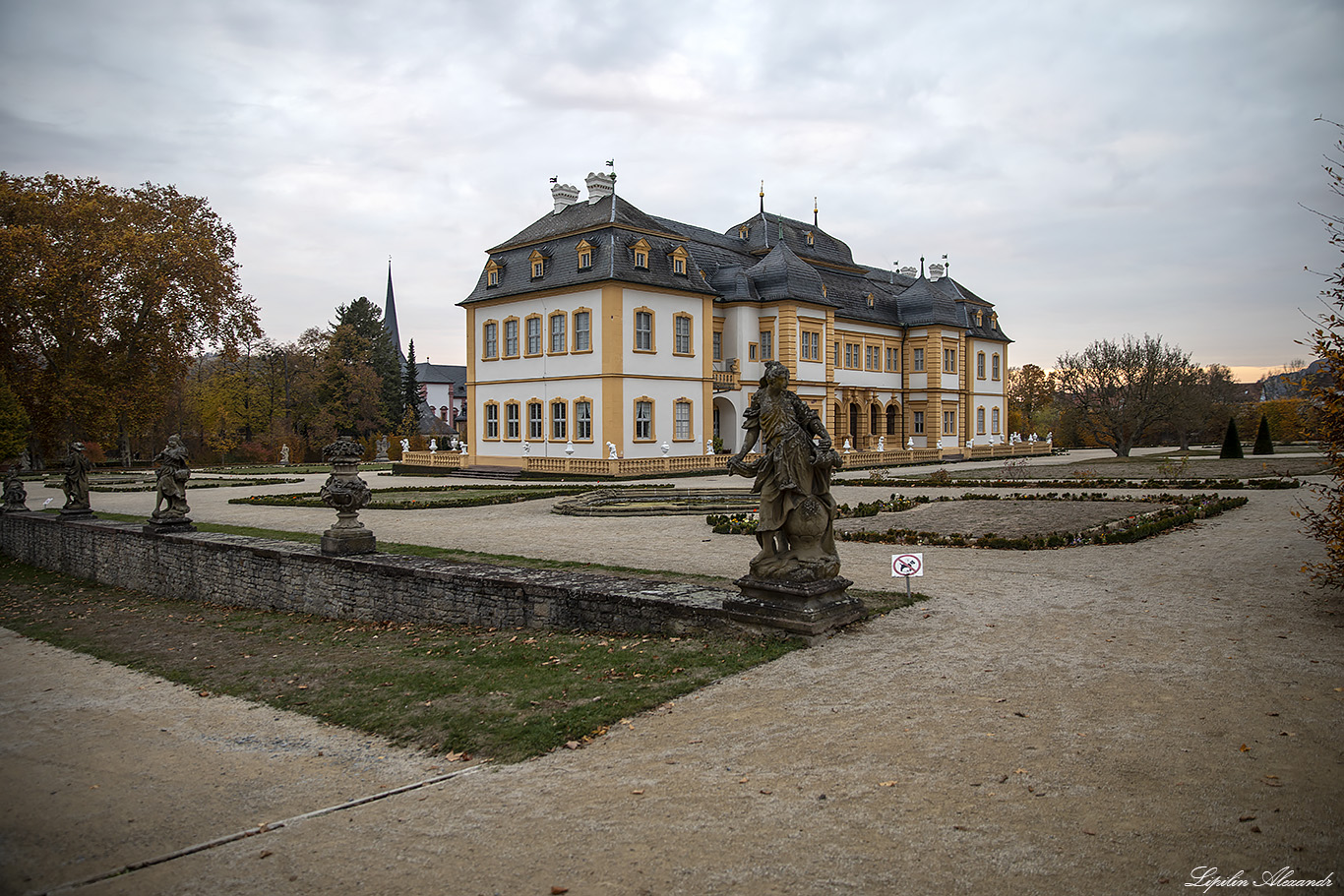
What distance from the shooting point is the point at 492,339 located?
3747cm

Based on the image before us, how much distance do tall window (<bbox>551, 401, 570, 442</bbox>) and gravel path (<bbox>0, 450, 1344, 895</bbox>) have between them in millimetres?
26590

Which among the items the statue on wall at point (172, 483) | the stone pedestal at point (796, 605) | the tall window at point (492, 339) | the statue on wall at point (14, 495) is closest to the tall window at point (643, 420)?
the tall window at point (492, 339)

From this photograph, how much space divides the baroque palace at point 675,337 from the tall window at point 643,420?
5 centimetres

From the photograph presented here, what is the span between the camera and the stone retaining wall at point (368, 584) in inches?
326

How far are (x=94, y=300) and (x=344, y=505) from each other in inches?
950

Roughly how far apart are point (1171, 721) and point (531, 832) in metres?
3.95

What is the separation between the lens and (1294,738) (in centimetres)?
464

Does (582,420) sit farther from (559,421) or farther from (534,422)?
(534,422)

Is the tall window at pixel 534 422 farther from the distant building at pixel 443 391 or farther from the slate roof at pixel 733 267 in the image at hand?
the distant building at pixel 443 391

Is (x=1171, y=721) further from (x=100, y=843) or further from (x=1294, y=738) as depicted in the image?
(x=100, y=843)

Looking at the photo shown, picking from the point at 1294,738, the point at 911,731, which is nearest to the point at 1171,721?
the point at 1294,738

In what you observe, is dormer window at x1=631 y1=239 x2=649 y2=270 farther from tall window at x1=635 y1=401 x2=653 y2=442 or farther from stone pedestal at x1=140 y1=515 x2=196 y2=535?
stone pedestal at x1=140 y1=515 x2=196 y2=535

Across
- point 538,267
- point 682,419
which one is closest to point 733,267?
point 682,419

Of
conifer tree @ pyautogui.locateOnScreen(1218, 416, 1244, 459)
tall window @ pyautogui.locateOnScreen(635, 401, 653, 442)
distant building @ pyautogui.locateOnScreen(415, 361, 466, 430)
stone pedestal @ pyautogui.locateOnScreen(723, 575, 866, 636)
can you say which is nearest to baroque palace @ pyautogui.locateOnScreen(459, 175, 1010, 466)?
tall window @ pyautogui.locateOnScreen(635, 401, 653, 442)
